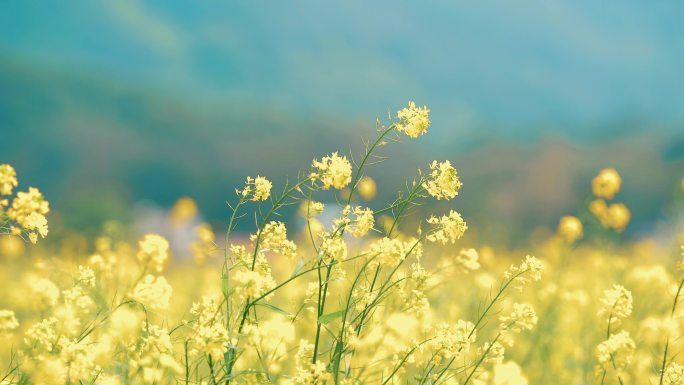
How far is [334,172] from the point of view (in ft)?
6.64

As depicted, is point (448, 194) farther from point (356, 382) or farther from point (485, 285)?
point (485, 285)

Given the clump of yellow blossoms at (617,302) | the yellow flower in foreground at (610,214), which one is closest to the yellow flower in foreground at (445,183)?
the clump of yellow blossoms at (617,302)

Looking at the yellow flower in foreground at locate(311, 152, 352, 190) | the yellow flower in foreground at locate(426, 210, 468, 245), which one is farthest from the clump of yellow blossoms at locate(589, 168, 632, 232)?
the yellow flower in foreground at locate(311, 152, 352, 190)

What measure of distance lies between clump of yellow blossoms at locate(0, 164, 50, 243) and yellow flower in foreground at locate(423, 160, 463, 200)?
3.60 feet

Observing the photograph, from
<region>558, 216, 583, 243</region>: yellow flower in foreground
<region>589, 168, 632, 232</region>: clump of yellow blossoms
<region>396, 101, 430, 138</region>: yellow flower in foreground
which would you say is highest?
<region>589, 168, 632, 232</region>: clump of yellow blossoms

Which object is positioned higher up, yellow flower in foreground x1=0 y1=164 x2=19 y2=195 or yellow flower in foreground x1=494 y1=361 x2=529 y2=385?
yellow flower in foreground x1=0 y1=164 x2=19 y2=195

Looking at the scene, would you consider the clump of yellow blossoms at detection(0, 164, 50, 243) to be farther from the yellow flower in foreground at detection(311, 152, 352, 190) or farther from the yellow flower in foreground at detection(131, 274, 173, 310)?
the yellow flower in foreground at detection(311, 152, 352, 190)

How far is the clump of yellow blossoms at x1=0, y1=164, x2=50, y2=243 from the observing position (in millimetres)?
1941

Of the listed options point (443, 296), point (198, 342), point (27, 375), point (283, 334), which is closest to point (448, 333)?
point (283, 334)

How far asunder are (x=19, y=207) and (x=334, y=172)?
2.94 ft

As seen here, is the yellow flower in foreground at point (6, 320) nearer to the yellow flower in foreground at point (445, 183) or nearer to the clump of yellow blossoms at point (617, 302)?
the yellow flower in foreground at point (445, 183)

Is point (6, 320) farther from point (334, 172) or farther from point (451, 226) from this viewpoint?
point (451, 226)

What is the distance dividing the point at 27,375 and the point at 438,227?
50.9 inches

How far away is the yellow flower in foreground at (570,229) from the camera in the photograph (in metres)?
4.51
